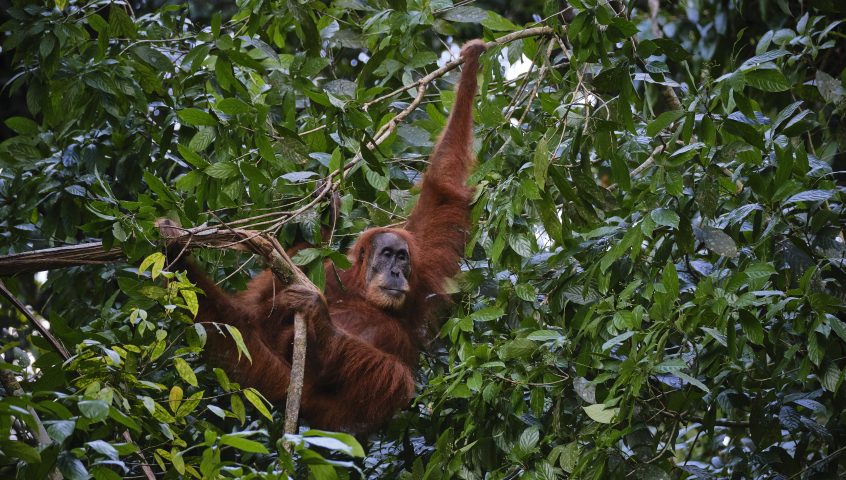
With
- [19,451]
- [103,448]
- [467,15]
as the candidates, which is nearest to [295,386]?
[103,448]

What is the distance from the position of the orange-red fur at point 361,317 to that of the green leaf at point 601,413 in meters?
1.33

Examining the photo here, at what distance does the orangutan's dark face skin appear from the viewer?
5.04 metres

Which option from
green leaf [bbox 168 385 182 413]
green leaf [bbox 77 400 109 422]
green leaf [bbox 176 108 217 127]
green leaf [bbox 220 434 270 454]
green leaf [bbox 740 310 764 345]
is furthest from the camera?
green leaf [bbox 176 108 217 127]

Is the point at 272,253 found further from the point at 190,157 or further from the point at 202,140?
the point at 202,140

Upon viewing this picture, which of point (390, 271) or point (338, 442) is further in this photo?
point (390, 271)

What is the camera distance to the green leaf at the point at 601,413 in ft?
10.9

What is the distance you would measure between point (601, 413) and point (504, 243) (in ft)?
2.80

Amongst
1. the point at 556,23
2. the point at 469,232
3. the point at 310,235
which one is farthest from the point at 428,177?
the point at 556,23

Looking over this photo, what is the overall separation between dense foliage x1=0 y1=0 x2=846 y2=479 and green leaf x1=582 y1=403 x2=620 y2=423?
0.04 ft

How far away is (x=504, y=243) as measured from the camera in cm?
378

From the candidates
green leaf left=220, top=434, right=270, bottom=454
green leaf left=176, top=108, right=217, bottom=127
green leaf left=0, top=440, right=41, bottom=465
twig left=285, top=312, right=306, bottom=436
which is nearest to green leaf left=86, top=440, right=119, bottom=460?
green leaf left=0, top=440, right=41, bottom=465

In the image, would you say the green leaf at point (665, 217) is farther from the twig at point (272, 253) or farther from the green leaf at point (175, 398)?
the green leaf at point (175, 398)

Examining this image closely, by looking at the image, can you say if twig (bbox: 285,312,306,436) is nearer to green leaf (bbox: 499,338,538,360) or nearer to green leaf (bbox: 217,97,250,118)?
green leaf (bbox: 499,338,538,360)

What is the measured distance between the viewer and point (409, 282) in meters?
5.11
